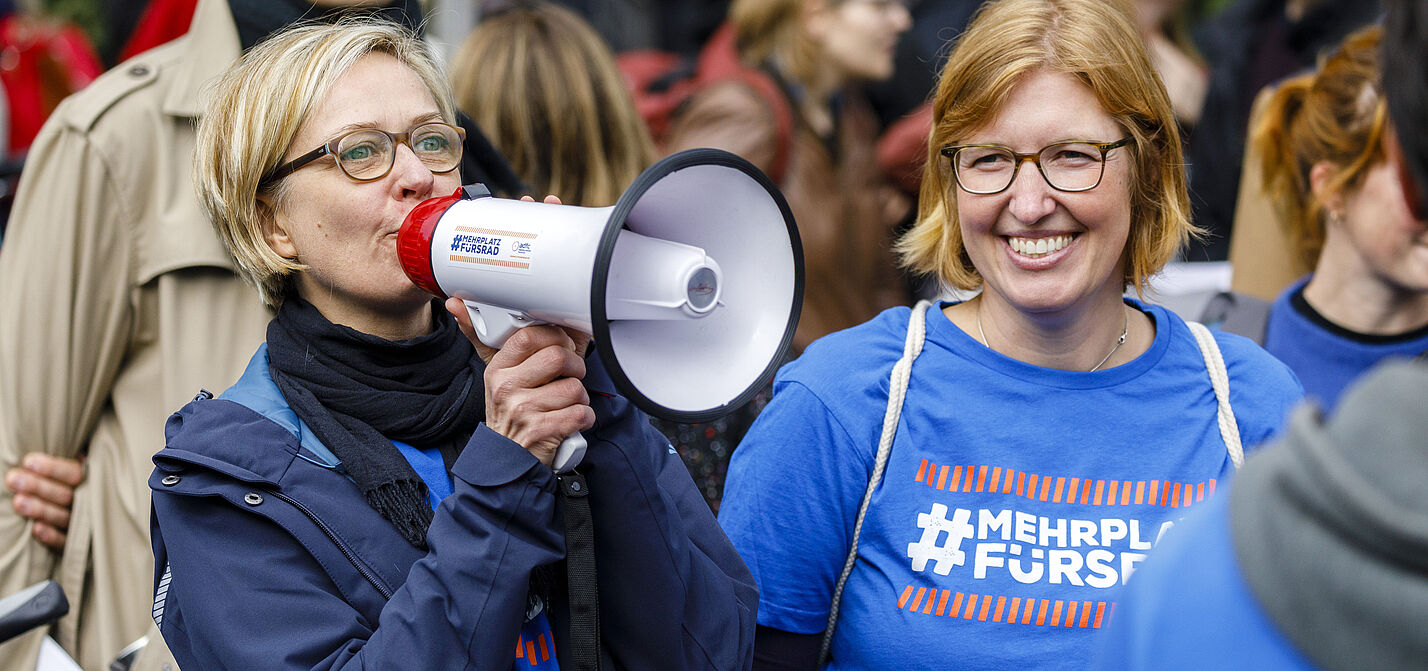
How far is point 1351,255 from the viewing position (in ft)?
9.64

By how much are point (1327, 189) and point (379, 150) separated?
2290 millimetres

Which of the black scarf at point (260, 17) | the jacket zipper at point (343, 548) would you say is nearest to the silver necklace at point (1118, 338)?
the jacket zipper at point (343, 548)

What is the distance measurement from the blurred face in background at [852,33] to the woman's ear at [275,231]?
3.48m

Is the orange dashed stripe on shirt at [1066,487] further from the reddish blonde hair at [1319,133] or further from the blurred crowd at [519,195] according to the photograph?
the reddish blonde hair at [1319,133]

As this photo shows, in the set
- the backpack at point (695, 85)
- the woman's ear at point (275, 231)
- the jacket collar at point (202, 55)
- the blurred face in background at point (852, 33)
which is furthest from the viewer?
the blurred face in background at point (852, 33)

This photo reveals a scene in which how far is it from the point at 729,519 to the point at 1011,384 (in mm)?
580

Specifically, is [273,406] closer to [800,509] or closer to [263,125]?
[263,125]

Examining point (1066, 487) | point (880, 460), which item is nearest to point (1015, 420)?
point (1066, 487)

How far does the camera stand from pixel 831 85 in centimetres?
529

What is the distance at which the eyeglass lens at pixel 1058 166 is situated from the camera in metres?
2.15

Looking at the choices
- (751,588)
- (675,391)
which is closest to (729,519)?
(751,588)

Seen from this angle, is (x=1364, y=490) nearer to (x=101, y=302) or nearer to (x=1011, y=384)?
(x=1011, y=384)

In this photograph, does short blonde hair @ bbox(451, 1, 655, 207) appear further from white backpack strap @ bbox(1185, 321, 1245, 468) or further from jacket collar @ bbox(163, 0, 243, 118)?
white backpack strap @ bbox(1185, 321, 1245, 468)

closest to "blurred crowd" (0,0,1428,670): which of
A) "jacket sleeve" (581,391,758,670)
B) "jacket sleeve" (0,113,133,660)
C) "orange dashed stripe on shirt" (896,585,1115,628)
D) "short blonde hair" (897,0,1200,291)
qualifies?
"jacket sleeve" (0,113,133,660)
